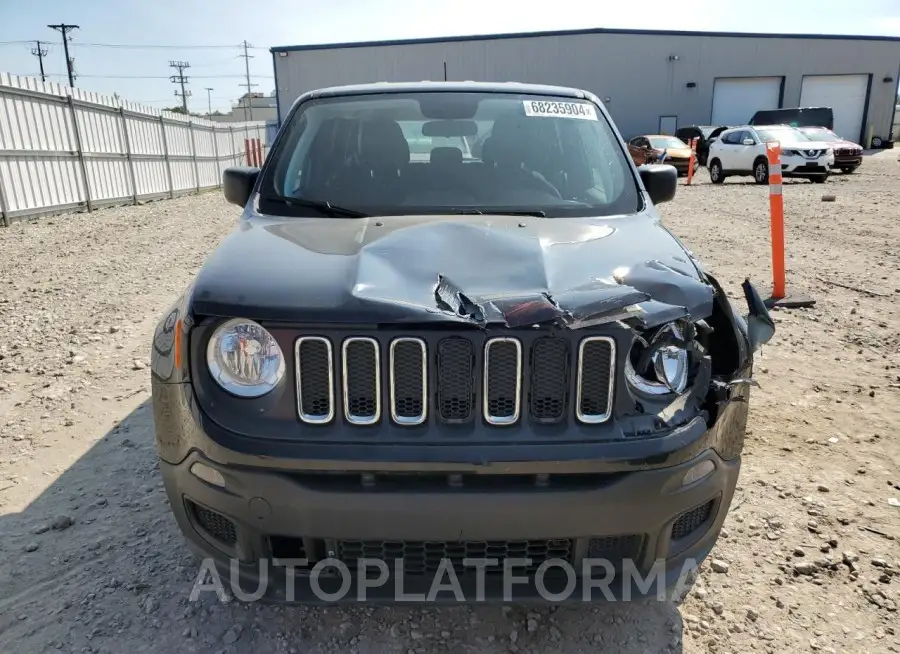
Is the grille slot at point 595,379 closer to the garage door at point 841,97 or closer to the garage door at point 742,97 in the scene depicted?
the garage door at point 742,97

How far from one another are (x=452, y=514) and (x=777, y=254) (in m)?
5.71

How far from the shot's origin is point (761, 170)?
1873cm

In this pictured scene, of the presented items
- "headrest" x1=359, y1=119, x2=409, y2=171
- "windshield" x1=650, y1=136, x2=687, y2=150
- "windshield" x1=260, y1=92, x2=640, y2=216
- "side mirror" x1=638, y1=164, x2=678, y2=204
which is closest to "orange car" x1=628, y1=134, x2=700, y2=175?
"windshield" x1=650, y1=136, x2=687, y2=150

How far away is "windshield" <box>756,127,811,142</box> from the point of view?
1886cm

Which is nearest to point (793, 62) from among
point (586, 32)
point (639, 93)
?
point (639, 93)

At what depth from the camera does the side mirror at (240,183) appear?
3.21m

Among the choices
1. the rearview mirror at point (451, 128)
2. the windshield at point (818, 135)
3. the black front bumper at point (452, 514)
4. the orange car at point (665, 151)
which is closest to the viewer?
the black front bumper at point (452, 514)

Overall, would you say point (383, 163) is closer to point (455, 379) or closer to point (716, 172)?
point (455, 379)

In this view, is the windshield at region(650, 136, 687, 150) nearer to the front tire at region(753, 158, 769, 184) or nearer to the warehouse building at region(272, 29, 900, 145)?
the front tire at region(753, 158, 769, 184)

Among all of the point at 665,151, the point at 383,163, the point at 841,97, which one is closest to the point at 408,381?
the point at 383,163

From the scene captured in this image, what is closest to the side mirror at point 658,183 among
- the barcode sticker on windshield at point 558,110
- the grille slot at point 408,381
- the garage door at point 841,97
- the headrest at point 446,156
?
the barcode sticker on windshield at point 558,110

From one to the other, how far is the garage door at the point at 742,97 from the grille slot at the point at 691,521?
132 feet

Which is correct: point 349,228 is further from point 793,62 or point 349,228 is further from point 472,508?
point 793,62

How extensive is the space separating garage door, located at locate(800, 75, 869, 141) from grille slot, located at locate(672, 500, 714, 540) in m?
42.5
